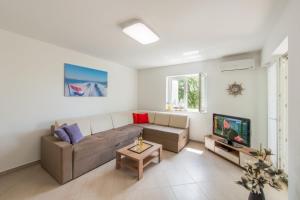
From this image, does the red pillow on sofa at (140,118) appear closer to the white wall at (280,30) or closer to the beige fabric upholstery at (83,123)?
the beige fabric upholstery at (83,123)

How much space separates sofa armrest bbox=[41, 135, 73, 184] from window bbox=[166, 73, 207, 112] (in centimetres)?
313

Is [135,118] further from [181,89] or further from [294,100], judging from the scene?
[294,100]

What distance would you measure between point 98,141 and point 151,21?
2.27 m

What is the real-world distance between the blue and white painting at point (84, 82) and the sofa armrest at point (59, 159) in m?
1.22

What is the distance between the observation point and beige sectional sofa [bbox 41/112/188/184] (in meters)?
2.10

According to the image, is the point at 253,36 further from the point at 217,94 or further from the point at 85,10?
the point at 85,10

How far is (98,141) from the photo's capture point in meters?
2.57

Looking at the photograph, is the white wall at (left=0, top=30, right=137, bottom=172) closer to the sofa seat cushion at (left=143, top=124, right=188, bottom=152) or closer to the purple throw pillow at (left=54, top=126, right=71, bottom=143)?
the purple throw pillow at (left=54, top=126, right=71, bottom=143)

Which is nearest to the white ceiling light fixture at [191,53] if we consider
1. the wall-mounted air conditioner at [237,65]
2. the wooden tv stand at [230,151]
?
the wall-mounted air conditioner at [237,65]

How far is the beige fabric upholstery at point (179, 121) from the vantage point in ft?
12.2

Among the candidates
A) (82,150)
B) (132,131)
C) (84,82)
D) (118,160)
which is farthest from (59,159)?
(84,82)

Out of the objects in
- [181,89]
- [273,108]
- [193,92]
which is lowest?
[273,108]

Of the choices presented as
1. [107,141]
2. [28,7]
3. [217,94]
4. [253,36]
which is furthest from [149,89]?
[28,7]

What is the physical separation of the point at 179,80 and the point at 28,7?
3774 mm
